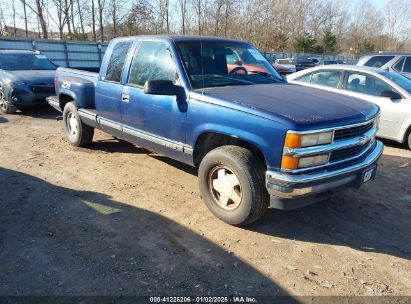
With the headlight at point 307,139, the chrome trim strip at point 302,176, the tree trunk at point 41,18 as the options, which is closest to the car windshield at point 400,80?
the chrome trim strip at point 302,176

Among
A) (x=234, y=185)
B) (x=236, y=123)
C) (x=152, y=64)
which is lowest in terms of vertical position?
(x=234, y=185)

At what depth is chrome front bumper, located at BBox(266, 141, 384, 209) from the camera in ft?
11.0

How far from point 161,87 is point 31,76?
23.2 feet

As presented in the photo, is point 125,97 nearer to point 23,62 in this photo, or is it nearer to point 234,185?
point 234,185

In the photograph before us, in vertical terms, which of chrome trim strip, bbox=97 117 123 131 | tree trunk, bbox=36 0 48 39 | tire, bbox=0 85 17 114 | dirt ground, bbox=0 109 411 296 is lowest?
dirt ground, bbox=0 109 411 296

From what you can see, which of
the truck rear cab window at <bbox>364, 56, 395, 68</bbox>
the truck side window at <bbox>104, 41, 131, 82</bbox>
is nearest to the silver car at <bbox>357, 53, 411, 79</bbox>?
the truck rear cab window at <bbox>364, 56, 395, 68</bbox>

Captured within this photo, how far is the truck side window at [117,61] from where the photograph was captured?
17.4ft

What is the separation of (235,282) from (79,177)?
3.12m

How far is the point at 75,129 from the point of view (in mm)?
6684

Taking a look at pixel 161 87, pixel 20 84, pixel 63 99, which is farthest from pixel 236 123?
pixel 20 84

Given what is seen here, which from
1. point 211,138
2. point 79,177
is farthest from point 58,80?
point 211,138

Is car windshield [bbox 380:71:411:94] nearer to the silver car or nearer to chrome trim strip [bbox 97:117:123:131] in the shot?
the silver car

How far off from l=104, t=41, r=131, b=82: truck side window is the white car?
4490mm

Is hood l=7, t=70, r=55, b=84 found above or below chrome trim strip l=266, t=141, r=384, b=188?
above
